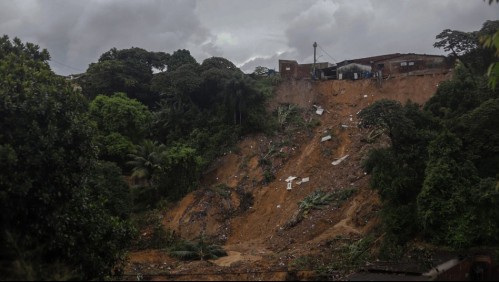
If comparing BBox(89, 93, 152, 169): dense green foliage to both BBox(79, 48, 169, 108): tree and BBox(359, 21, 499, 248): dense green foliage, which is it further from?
BBox(359, 21, 499, 248): dense green foliage

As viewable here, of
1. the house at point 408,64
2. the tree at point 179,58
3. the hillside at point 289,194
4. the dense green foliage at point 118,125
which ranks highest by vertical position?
the tree at point 179,58

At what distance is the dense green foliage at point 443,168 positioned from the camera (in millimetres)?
13344

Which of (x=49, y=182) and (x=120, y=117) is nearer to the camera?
(x=49, y=182)

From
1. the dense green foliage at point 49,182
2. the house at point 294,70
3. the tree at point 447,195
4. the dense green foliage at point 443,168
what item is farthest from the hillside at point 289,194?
the tree at point 447,195

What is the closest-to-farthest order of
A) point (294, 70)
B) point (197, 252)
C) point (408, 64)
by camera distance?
1. point (197, 252)
2. point (408, 64)
3. point (294, 70)

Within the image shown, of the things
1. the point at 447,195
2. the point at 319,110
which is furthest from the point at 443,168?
the point at 319,110

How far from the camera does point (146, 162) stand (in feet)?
82.0

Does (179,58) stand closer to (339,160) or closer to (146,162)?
(146,162)

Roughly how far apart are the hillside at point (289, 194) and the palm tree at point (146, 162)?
92.5 inches

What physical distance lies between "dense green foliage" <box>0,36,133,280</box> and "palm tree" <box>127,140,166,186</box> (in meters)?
13.6

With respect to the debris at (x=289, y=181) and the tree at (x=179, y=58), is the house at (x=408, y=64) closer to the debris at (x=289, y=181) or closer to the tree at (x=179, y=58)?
the debris at (x=289, y=181)

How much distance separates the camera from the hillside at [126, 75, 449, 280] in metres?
17.2

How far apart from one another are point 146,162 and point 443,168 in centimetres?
1585

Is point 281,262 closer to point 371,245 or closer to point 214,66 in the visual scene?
point 371,245
